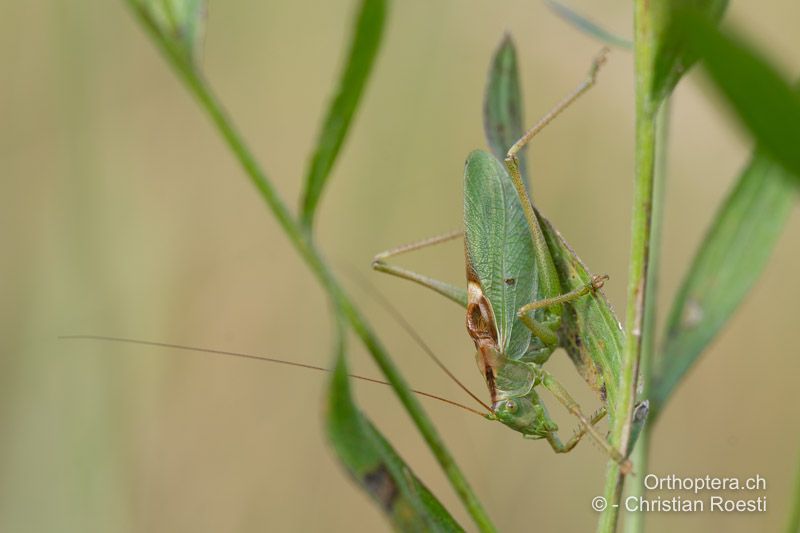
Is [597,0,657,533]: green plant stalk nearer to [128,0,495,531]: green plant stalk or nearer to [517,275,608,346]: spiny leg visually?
[128,0,495,531]: green plant stalk

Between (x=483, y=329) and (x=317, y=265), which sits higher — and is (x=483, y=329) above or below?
below

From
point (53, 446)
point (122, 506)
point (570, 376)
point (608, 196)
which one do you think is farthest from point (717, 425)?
point (53, 446)

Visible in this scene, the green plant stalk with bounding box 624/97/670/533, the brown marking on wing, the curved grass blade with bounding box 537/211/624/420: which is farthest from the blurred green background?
the green plant stalk with bounding box 624/97/670/533

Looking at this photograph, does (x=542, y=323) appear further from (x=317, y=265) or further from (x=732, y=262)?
(x=317, y=265)

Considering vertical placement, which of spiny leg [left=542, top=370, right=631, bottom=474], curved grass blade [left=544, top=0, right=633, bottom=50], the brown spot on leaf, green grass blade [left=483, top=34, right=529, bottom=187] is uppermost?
curved grass blade [left=544, top=0, right=633, bottom=50]

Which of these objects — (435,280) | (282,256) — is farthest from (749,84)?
(282,256)

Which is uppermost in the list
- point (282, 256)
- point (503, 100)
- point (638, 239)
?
point (503, 100)

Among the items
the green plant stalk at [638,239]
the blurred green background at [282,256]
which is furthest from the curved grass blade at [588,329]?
the blurred green background at [282,256]

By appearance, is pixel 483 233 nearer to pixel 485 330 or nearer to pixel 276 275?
pixel 485 330
